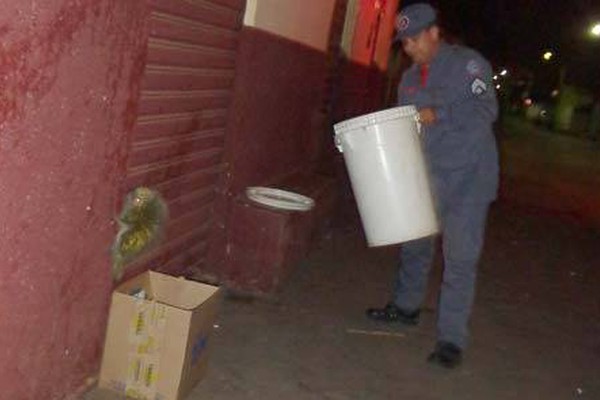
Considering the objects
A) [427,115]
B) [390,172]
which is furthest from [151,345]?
[427,115]

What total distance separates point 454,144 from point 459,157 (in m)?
0.08

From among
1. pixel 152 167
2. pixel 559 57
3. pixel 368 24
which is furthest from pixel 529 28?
pixel 152 167

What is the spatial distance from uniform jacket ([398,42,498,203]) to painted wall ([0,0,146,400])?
74.2 inches

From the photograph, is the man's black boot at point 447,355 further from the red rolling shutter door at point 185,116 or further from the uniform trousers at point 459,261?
the red rolling shutter door at point 185,116

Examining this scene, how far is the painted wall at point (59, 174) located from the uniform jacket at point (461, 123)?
1.88 metres

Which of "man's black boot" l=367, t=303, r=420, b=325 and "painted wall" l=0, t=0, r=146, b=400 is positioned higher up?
"painted wall" l=0, t=0, r=146, b=400

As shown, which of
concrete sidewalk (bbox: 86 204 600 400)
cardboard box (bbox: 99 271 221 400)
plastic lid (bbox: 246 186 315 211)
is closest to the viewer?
cardboard box (bbox: 99 271 221 400)

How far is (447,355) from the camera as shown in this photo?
5.53 m

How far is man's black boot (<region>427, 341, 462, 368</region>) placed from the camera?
5.53 m

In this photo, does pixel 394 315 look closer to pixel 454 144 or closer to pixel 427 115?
pixel 454 144

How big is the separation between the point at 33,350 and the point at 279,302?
287 centimetres

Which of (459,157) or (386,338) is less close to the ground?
(459,157)

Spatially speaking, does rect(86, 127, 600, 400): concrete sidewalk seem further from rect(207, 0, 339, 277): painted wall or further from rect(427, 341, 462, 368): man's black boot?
rect(207, 0, 339, 277): painted wall

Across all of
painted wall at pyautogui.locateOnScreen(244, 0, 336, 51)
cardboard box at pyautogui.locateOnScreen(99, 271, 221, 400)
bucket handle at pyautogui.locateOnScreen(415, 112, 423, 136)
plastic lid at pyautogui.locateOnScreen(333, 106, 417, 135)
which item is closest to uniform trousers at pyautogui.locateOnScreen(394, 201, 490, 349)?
bucket handle at pyautogui.locateOnScreen(415, 112, 423, 136)
